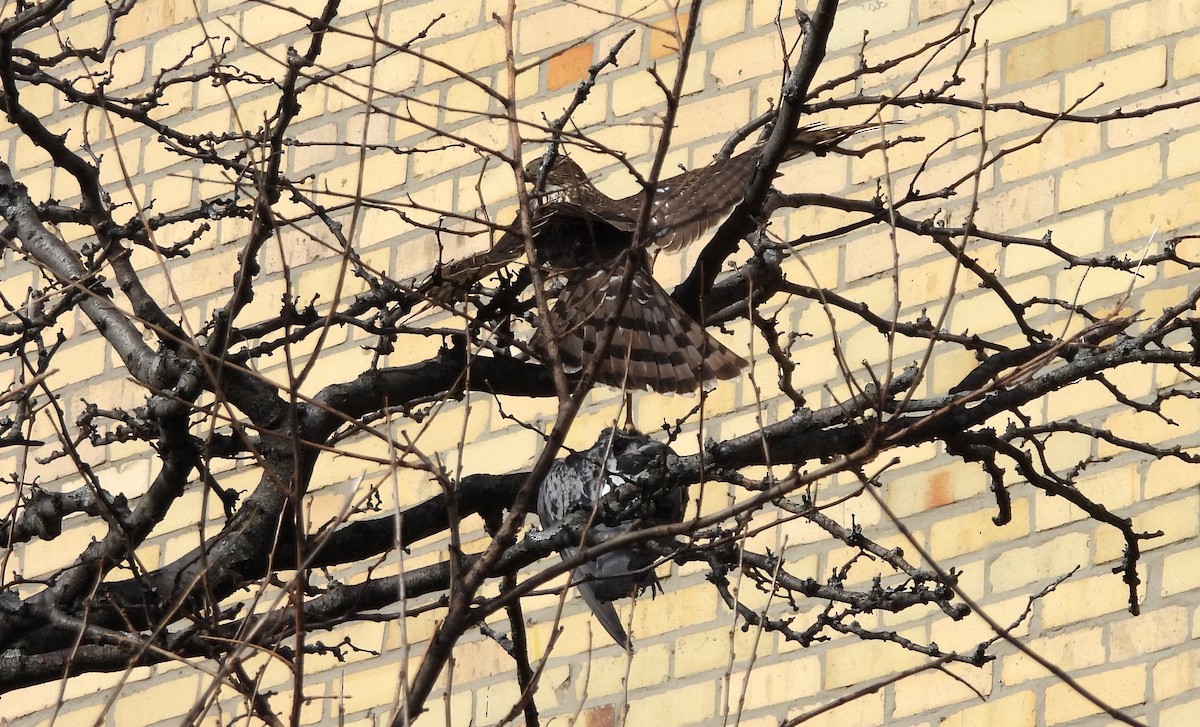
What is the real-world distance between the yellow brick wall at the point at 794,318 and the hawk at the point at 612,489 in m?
0.82

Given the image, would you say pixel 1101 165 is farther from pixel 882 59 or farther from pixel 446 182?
pixel 446 182

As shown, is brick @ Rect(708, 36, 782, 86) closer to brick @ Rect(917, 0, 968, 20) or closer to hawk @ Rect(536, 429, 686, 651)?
brick @ Rect(917, 0, 968, 20)

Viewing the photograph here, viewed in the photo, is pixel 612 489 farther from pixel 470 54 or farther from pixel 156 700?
pixel 470 54

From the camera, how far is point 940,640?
428 centimetres

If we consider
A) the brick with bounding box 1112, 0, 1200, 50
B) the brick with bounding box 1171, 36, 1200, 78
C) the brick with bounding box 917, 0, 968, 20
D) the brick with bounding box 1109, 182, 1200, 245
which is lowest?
the brick with bounding box 1109, 182, 1200, 245

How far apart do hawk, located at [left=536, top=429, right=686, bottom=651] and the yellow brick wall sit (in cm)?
82

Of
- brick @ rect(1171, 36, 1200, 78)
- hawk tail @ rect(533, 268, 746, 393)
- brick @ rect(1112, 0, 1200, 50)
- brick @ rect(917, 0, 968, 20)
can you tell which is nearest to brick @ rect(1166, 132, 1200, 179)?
brick @ rect(1171, 36, 1200, 78)

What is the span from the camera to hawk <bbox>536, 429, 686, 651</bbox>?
275 centimetres

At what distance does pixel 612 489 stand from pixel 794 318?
2121mm

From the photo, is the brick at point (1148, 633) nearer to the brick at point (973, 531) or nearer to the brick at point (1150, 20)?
the brick at point (973, 531)

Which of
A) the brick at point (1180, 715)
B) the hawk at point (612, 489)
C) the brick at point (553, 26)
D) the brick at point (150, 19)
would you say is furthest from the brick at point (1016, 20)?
the brick at point (150, 19)

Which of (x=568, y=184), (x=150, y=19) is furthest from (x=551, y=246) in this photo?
(x=150, y=19)

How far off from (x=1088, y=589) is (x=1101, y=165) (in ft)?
3.58

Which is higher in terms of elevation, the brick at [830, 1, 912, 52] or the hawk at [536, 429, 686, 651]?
the brick at [830, 1, 912, 52]
